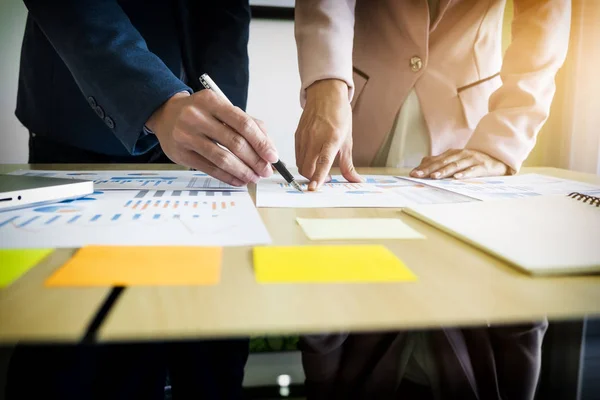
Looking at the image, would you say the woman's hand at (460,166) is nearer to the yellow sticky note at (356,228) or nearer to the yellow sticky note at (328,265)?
the yellow sticky note at (356,228)

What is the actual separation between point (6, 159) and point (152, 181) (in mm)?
1407

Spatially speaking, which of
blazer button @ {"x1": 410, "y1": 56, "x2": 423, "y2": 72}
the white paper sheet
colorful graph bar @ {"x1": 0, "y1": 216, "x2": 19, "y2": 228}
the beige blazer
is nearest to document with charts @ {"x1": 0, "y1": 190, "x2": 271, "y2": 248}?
colorful graph bar @ {"x1": 0, "y1": 216, "x2": 19, "y2": 228}

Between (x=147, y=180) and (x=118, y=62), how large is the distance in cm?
18

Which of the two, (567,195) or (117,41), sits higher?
(117,41)

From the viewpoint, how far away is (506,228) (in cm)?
37

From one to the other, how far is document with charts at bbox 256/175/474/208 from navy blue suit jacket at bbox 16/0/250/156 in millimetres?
202

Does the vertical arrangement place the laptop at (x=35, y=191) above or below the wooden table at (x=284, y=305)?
above

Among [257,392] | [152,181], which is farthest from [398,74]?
[257,392]

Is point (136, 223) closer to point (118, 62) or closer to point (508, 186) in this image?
point (118, 62)

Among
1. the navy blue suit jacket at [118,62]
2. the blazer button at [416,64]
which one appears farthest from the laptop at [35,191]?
the blazer button at [416,64]

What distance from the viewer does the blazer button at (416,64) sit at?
0.87 meters

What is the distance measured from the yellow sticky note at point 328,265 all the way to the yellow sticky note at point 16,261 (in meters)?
0.15

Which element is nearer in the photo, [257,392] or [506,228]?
[257,392]

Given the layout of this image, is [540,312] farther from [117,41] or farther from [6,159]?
[6,159]
